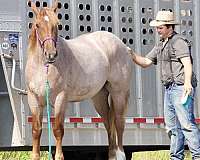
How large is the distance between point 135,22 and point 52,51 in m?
2.35

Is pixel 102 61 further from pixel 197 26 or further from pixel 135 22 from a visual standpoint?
pixel 197 26

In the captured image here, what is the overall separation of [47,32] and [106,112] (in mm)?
1828

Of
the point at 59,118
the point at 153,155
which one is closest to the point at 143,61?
the point at 59,118

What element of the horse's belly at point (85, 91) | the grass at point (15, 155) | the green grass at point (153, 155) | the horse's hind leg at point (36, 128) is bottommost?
the green grass at point (153, 155)

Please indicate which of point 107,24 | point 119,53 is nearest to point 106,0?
point 107,24

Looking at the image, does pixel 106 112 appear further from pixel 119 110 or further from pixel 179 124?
pixel 179 124

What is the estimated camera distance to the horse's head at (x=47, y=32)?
21.8 ft

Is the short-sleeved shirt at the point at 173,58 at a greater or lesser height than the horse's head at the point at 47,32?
lesser

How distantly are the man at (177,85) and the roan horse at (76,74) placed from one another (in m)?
0.77

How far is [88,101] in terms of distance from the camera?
849 centimetres

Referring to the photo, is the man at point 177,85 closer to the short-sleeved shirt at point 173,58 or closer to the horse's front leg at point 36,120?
the short-sleeved shirt at point 173,58

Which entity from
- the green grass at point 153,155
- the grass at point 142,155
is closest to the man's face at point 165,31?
the grass at point 142,155

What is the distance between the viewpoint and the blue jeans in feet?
23.1

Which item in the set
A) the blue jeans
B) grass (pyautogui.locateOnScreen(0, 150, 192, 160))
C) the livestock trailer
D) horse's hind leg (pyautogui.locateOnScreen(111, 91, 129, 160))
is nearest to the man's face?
the blue jeans
